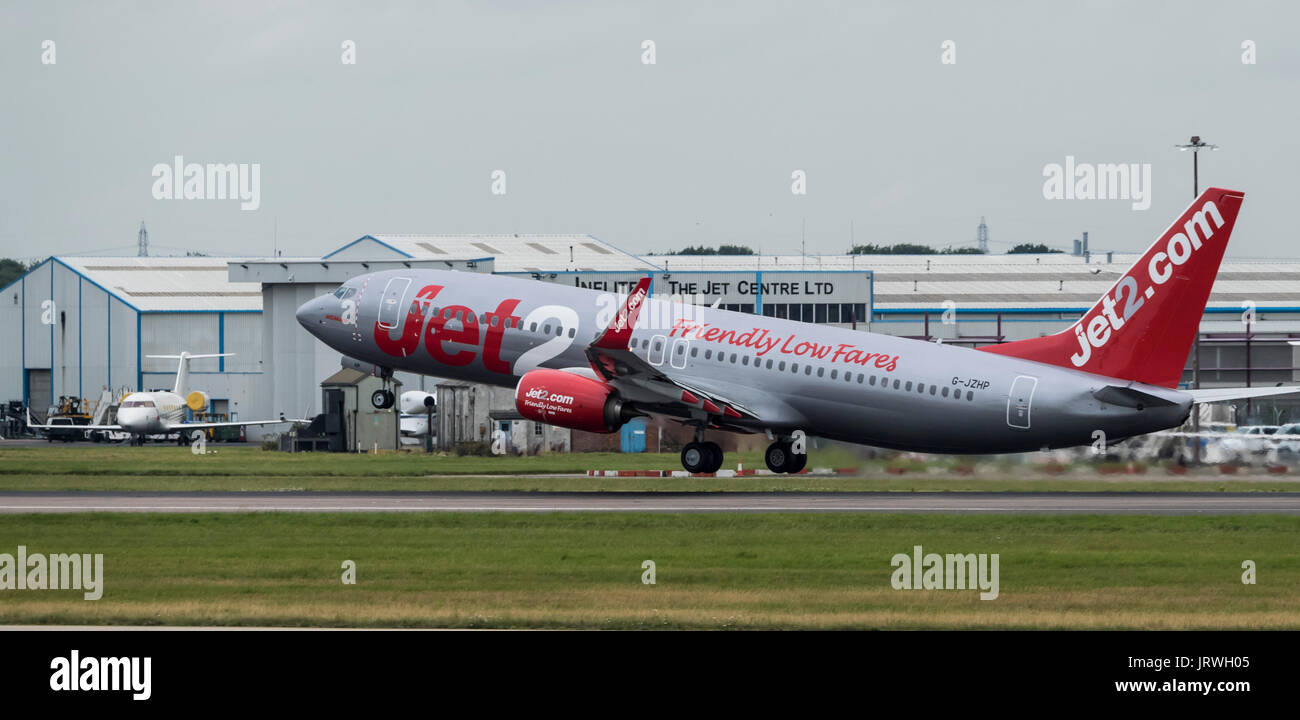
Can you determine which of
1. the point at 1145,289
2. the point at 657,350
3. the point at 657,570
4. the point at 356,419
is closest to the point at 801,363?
the point at 657,350

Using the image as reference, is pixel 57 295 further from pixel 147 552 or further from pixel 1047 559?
pixel 1047 559

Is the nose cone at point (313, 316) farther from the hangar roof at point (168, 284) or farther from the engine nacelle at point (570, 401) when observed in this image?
the hangar roof at point (168, 284)

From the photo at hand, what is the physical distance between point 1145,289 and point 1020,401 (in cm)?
445

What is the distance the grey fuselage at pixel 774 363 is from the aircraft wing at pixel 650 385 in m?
0.13

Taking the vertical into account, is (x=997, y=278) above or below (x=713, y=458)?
above

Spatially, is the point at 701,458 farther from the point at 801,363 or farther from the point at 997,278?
the point at 997,278

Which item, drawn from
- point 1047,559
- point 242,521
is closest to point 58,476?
point 242,521

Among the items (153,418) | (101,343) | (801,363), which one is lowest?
(153,418)

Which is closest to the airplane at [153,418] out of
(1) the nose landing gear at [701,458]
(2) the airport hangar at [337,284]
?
(2) the airport hangar at [337,284]

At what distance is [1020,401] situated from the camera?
42.8m

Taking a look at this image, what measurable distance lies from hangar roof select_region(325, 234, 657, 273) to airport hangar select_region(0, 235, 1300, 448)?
0.49 ft

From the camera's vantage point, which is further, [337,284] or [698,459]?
[337,284]

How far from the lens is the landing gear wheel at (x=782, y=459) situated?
156 ft
